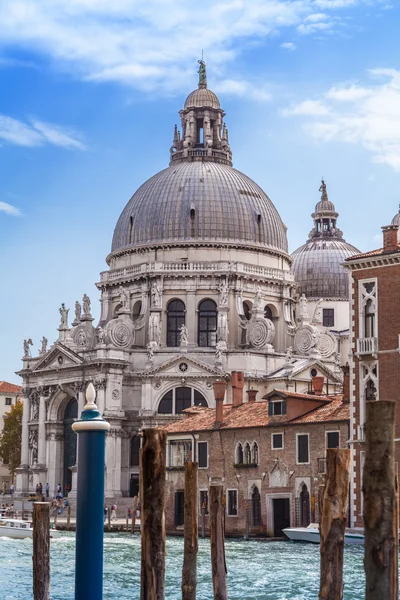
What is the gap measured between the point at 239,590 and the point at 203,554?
9556 mm

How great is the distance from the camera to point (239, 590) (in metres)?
25.6

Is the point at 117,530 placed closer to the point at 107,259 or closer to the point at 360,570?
the point at 360,570

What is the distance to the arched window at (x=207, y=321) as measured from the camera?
219 ft

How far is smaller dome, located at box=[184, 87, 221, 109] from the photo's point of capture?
73.6m

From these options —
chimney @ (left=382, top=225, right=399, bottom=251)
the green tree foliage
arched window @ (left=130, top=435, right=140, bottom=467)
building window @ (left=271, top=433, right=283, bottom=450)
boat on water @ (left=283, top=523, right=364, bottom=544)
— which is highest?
chimney @ (left=382, top=225, right=399, bottom=251)

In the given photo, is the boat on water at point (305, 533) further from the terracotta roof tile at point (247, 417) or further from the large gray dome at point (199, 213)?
the large gray dome at point (199, 213)

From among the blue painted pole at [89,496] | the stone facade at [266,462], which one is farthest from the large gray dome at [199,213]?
the blue painted pole at [89,496]

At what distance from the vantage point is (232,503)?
4306 cm

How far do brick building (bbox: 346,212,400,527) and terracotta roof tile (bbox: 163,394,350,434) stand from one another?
3.42 meters

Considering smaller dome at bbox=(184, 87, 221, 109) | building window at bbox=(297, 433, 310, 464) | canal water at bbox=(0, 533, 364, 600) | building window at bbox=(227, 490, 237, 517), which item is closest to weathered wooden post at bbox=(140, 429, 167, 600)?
canal water at bbox=(0, 533, 364, 600)

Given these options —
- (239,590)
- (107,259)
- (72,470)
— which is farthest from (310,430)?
(107,259)

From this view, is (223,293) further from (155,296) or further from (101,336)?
(101,336)

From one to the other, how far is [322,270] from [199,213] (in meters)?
12.2

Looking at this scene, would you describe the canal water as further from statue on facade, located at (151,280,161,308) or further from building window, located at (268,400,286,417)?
statue on facade, located at (151,280,161,308)
